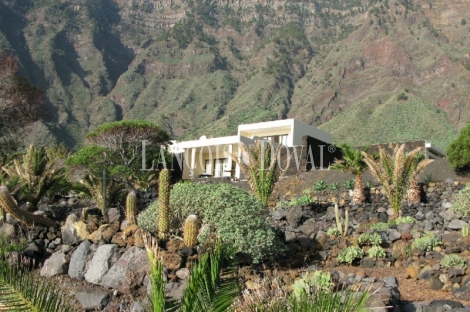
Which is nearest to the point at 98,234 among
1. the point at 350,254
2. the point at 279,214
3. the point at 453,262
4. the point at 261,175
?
the point at 350,254

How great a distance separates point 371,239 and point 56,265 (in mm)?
6122

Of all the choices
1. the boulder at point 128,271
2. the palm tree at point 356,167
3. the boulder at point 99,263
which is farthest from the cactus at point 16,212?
the palm tree at point 356,167

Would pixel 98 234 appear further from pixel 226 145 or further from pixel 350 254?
pixel 226 145

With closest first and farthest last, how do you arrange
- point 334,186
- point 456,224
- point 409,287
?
point 409,287, point 456,224, point 334,186

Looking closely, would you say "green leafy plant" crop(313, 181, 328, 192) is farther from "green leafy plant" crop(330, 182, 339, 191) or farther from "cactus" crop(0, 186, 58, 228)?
"cactus" crop(0, 186, 58, 228)

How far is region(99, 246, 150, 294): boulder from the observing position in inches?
338

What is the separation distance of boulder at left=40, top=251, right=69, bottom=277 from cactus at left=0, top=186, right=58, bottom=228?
1572 mm

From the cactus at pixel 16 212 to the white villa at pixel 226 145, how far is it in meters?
19.2

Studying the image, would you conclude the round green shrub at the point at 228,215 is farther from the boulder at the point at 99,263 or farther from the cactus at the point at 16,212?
the cactus at the point at 16,212

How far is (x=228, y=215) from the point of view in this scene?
1038 cm

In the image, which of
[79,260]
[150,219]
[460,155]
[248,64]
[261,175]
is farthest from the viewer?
[248,64]

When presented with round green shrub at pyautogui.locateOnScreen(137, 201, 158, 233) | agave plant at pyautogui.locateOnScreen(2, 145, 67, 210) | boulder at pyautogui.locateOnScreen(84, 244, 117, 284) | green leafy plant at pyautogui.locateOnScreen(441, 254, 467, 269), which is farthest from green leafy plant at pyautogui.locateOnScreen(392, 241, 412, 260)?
agave plant at pyautogui.locateOnScreen(2, 145, 67, 210)

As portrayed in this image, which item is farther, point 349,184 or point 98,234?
point 349,184

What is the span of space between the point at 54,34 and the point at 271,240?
9931cm
